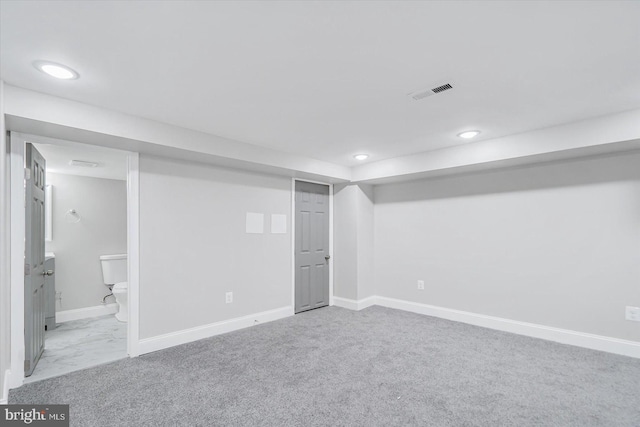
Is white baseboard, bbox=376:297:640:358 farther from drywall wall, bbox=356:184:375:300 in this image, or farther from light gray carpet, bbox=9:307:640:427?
drywall wall, bbox=356:184:375:300

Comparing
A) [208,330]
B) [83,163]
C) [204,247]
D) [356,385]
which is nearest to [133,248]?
[204,247]

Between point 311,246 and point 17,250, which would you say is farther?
point 311,246

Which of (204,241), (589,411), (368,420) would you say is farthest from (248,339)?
(589,411)

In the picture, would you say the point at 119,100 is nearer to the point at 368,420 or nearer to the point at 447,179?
the point at 368,420

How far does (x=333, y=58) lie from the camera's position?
188cm

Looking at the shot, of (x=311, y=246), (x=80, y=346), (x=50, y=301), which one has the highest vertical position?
(x=311, y=246)

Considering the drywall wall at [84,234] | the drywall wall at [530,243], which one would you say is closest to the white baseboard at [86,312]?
the drywall wall at [84,234]

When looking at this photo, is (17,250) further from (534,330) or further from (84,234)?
(534,330)

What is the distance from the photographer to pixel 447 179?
441 cm

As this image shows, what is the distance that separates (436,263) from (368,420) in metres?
2.83

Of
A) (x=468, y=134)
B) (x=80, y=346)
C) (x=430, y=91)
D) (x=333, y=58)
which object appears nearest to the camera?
(x=333, y=58)

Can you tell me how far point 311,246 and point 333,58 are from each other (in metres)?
3.38

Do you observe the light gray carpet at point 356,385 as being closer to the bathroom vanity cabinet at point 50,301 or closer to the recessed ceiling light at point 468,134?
the bathroom vanity cabinet at point 50,301

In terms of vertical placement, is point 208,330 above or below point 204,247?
below
